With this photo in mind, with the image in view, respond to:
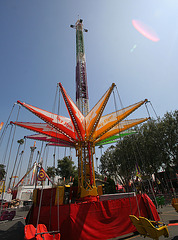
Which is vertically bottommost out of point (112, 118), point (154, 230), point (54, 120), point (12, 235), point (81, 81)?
point (12, 235)

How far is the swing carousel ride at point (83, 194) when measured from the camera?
681cm

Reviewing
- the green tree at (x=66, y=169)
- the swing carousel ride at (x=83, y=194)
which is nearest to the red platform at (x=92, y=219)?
the swing carousel ride at (x=83, y=194)

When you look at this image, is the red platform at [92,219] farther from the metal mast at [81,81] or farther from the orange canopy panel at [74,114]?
the metal mast at [81,81]

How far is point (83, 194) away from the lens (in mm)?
13453

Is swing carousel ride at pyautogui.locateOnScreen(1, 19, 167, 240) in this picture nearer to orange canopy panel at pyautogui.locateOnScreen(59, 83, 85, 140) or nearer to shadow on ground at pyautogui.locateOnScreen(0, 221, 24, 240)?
orange canopy panel at pyautogui.locateOnScreen(59, 83, 85, 140)

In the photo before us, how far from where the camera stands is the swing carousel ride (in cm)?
681

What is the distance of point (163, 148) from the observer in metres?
28.2

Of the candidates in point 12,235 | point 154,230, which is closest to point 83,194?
point 12,235

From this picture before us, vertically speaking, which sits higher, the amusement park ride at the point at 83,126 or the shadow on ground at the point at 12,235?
the amusement park ride at the point at 83,126

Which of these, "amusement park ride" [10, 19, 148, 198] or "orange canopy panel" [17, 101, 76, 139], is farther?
"amusement park ride" [10, 19, 148, 198]

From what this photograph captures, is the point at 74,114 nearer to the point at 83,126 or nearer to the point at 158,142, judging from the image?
the point at 83,126

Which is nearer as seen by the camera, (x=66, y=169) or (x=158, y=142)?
(x=158, y=142)

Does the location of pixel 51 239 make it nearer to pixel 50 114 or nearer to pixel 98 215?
pixel 98 215

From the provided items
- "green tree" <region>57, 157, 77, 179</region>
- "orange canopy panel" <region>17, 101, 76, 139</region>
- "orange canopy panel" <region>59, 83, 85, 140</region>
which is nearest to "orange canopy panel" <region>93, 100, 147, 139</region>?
"orange canopy panel" <region>59, 83, 85, 140</region>
